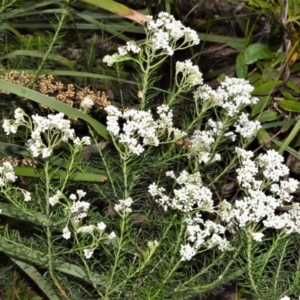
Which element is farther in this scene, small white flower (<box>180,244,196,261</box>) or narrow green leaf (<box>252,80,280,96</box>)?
narrow green leaf (<box>252,80,280,96</box>)

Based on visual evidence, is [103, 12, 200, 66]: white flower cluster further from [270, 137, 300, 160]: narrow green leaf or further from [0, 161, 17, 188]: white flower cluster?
[270, 137, 300, 160]: narrow green leaf

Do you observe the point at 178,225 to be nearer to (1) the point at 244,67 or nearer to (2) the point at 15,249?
(2) the point at 15,249

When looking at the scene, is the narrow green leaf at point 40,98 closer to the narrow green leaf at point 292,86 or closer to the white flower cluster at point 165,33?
the white flower cluster at point 165,33

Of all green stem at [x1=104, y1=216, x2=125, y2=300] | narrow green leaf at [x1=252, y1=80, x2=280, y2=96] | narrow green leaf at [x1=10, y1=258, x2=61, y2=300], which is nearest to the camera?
green stem at [x1=104, y1=216, x2=125, y2=300]

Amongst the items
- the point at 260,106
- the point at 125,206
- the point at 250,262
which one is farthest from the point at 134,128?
the point at 260,106

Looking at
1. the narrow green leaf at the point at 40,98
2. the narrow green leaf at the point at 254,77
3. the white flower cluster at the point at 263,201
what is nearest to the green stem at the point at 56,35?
the narrow green leaf at the point at 40,98

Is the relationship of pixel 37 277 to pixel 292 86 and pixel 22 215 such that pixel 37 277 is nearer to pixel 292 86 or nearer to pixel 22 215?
pixel 22 215

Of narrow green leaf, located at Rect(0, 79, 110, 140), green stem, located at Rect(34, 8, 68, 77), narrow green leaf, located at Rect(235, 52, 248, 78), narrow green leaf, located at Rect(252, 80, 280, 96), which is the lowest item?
narrow green leaf, located at Rect(252, 80, 280, 96)

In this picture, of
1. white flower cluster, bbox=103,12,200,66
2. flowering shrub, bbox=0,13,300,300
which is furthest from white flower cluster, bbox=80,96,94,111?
white flower cluster, bbox=103,12,200,66
